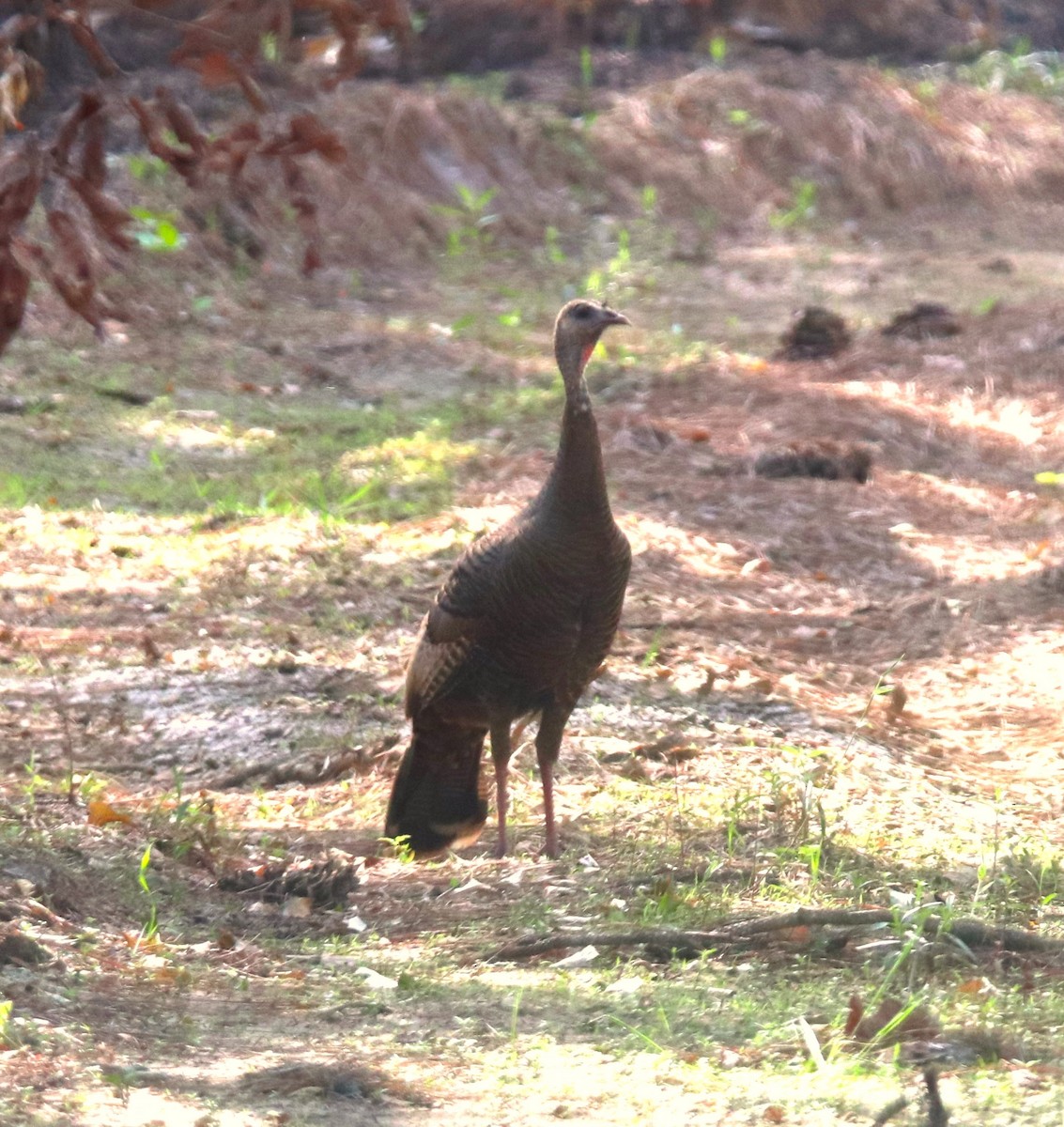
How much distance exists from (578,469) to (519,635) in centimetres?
49

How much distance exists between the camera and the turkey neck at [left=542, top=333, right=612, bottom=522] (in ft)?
16.6

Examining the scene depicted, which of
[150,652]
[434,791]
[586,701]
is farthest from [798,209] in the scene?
[434,791]

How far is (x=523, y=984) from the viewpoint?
4.29m

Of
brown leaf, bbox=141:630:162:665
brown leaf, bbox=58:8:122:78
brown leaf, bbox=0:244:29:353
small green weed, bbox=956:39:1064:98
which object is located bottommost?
brown leaf, bbox=141:630:162:665

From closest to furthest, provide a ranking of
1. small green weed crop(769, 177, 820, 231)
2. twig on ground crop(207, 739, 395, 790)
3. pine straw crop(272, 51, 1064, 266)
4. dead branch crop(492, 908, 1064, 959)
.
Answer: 1. dead branch crop(492, 908, 1064, 959)
2. twig on ground crop(207, 739, 395, 790)
3. pine straw crop(272, 51, 1064, 266)
4. small green weed crop(769, 177, 820, 231)

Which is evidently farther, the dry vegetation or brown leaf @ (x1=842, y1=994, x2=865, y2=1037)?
the dry vegetation

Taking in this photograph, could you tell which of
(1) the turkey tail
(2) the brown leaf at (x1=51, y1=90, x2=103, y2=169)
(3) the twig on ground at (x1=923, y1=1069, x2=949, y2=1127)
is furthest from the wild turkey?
(3) the twig on ground at (x1=923, y1=1069, x2=949, y2=1127)

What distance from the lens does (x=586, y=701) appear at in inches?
262

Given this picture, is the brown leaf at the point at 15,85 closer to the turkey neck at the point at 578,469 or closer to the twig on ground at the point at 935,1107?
the turkey neck at the point at 578,469

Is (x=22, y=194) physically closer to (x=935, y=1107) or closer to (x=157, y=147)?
(x=157, y=147)

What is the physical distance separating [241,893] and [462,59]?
14.1m

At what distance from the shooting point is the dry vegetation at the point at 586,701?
386 cm

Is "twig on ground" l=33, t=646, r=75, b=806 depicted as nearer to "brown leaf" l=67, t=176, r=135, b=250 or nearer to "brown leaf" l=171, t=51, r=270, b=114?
"brown leaf" l=67, t=176, r=135, b=250

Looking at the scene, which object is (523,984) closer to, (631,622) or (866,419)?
(631,622)
